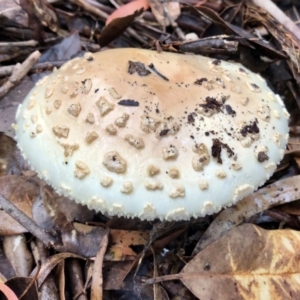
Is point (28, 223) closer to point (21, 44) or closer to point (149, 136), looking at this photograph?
point (149, 136)

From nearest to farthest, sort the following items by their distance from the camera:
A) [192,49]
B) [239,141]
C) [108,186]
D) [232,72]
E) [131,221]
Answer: [108,186]
[239,141]
[232,72]
[131,221]
[192,49]

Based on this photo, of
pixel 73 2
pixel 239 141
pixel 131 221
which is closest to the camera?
pixel 239 141

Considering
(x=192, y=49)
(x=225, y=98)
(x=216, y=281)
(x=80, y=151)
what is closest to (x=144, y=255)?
(x=216, y=281)

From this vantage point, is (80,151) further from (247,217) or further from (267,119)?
(247,217)

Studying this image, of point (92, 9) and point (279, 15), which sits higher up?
point (279, 15)

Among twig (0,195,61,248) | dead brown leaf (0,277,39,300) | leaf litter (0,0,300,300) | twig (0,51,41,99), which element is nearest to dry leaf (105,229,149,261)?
leaf litter (0,0,300,300)

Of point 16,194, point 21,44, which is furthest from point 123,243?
point 21,44
